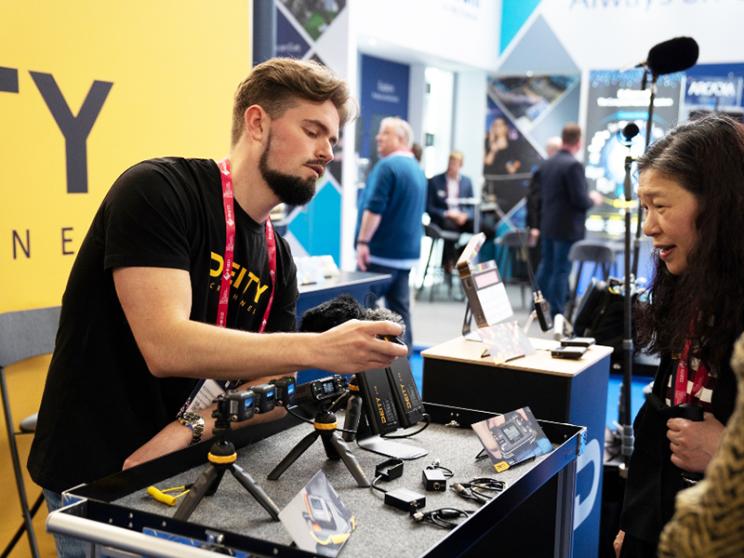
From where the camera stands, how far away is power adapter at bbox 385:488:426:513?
139 cm

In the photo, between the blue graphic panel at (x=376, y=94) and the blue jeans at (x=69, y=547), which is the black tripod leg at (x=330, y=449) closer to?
the blue jeans at (x=69, y=547)

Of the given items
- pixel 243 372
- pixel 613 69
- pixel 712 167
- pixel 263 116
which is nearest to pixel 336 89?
pixel 263 116

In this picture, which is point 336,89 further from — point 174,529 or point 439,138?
point 439,138

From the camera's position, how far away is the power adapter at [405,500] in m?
1.39

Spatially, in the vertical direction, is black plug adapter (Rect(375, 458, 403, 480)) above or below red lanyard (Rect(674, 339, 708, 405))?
below

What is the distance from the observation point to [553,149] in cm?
831

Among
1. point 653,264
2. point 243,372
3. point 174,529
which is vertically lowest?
point 174,529

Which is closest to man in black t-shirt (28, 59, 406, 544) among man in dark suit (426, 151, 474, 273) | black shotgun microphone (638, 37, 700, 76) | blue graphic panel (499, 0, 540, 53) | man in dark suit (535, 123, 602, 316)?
black shotgun microphone (638, 37, 700, 76)

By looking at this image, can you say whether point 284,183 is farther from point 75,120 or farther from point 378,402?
point 75,120

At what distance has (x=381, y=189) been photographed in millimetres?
5207

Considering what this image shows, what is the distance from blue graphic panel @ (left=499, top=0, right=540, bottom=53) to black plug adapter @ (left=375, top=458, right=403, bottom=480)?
30.5ft

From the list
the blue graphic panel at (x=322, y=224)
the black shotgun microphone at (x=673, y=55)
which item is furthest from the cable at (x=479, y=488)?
the blue graphic panel at (x=322, y=224)

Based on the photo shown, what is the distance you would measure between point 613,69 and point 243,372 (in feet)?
28.0

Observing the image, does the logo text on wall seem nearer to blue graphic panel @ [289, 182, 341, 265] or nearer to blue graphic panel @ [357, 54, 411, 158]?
blue graphic panel @ [289, 182, 341, 265]
